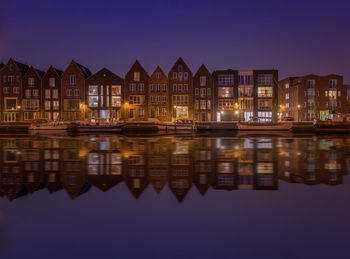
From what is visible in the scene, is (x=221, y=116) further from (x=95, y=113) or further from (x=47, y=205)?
(x=47, y=205)

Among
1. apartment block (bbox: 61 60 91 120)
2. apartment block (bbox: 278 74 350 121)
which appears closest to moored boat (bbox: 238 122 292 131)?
apartment block (bbox: 278 74 350 121)

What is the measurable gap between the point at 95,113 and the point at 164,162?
64.4m

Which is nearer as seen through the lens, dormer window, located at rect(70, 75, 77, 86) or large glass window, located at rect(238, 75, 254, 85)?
dormer window, located at rect(70, 75, 77, 86)

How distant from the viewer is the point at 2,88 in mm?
77938

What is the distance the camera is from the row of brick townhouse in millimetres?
75562

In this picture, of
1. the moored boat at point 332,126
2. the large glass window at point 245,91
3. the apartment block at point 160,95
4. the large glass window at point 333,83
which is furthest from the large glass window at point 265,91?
the large glass window at point 333,83

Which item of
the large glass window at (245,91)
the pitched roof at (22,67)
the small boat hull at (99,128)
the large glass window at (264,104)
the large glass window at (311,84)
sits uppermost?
the pitched roof at (22,67)

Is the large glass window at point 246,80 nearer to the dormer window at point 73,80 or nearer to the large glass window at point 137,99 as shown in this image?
the large glass window at point 137,99

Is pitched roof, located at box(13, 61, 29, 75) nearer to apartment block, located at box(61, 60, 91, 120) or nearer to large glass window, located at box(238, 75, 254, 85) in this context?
apartment block, located at box(61, 60, 91, 120)

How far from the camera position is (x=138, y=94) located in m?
75.6

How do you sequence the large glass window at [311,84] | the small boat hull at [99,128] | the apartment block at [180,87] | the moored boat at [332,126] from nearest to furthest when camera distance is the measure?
the moored boat at [332,126], the small boat hull at [99,128], the apartment block at [180,87], the large glass window at [311,84]

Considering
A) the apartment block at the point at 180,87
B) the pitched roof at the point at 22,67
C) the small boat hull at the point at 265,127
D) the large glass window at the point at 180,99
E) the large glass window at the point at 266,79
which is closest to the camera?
the small boat hull at the point at 265,127

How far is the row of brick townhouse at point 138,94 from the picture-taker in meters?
75.6

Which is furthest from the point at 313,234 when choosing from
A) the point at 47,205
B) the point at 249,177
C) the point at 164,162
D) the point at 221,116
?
→ the point at 221,116
